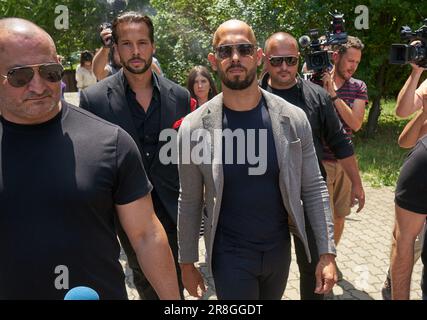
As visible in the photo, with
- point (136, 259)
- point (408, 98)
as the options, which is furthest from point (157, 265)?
point (408, 98)

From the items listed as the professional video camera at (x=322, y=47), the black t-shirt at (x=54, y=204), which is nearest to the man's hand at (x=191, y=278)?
the black t-shirt at (x=54, y=204)

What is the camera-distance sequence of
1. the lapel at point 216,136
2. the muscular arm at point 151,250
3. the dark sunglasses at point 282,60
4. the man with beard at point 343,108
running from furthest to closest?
the man with beard at point 343,108 < the dark sunglasses at point 282,60 < the lapel at point 216,136 < the muscular arm at point 151,250

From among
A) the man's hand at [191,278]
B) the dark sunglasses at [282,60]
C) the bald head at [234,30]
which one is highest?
the bald head at [234,30]

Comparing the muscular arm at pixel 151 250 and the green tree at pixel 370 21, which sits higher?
the green tree at pixel 370 21

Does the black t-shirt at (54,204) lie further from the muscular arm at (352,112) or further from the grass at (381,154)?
the grass at (381,154)

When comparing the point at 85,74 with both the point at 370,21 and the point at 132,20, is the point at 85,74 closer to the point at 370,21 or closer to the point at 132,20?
the point at 370,21

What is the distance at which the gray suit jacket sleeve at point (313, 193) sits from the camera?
2975 millimetres

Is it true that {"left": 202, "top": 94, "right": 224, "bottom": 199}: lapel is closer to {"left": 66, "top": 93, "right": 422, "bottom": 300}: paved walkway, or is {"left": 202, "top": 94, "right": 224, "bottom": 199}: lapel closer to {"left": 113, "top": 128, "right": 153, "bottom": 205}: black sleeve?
{"left": 113, "top": 128, "right": 153, "bottom": 205}: black sleeve

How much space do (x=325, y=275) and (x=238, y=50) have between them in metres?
1.46

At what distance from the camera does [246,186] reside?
2.83 m

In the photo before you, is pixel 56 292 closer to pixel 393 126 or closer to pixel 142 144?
pixel 142 144

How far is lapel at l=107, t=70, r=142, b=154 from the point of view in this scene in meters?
3.50

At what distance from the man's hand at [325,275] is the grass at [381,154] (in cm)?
607

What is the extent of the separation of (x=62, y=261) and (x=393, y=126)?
1320 cm
